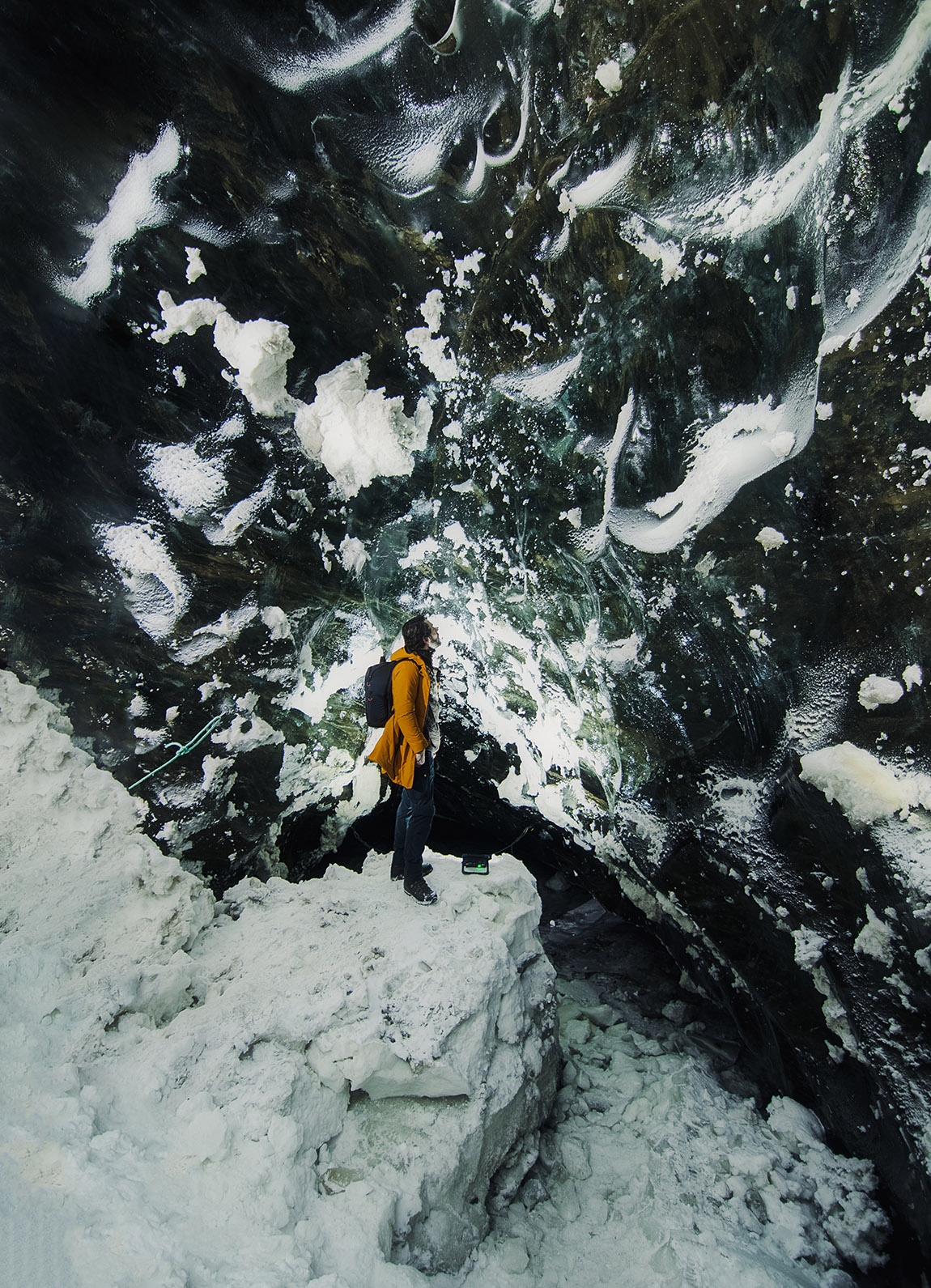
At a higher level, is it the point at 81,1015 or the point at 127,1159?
the point at 81,1015

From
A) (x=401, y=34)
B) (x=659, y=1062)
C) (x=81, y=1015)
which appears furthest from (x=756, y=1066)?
(x=401, y=34)

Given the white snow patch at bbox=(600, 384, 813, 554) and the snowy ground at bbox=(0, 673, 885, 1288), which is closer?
the snowy ground at bbox=(0, 673, 885, 1288)

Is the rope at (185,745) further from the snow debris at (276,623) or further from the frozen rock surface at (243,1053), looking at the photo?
the snow debris at (276,623)

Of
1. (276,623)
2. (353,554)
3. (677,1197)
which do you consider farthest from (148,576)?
(677,1197)

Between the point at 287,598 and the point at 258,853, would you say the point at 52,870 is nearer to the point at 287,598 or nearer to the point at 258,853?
the point at 258,853

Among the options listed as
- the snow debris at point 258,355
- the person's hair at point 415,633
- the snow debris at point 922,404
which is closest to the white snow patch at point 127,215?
the snow debris at point 258,355

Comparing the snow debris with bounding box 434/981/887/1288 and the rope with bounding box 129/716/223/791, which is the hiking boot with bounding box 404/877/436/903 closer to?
the snow debris with bounding box 434/981/887/1288

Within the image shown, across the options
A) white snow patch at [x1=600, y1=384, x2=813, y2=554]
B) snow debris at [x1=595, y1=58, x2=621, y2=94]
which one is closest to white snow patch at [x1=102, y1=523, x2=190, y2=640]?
white snow patch at [x1=600, y1=384, x2=813, y2=554]
